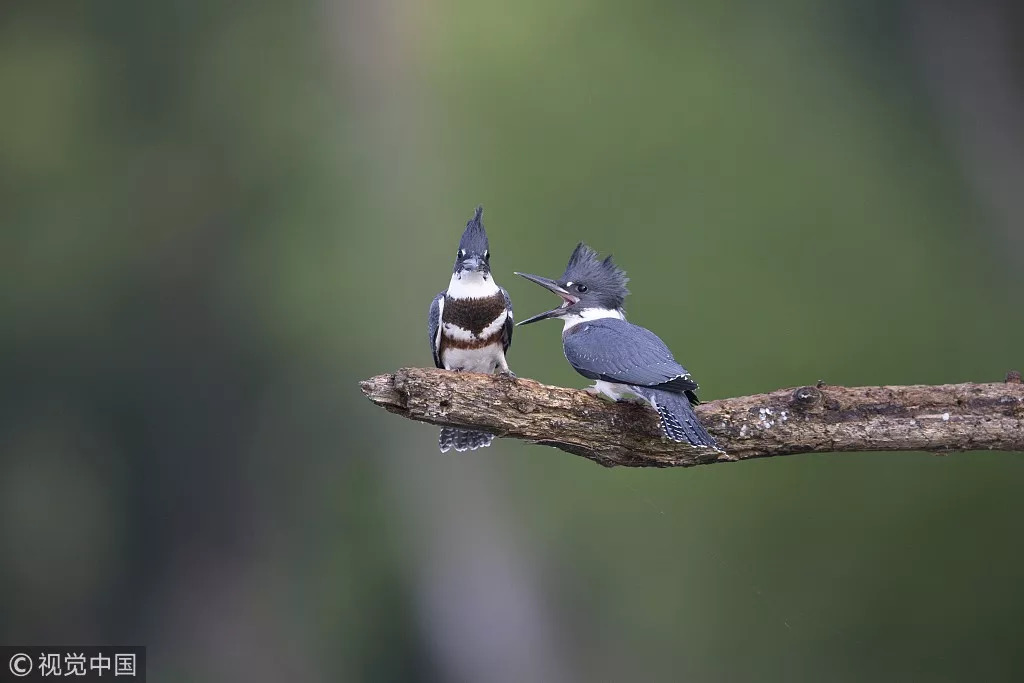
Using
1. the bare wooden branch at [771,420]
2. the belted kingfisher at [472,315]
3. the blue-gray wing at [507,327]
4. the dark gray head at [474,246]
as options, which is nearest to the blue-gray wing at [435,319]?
the belted kingfisher at [472,315]

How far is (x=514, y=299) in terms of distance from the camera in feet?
17.3

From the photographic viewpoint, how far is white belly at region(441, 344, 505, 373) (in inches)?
141

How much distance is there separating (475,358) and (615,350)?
0.66 meters

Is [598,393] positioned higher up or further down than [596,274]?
further down

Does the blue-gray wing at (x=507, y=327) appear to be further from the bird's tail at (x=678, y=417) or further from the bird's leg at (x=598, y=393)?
the bird's tail at (x=678, y=417)

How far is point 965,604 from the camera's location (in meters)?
5.32

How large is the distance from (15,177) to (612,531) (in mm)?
4097

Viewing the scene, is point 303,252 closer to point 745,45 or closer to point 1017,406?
point 745,45

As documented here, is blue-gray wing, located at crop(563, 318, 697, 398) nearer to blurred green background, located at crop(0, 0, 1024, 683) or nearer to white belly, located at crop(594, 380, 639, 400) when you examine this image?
white belly, located at crop(594, 380, 639, 400)

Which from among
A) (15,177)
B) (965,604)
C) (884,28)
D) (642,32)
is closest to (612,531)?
(965,604)

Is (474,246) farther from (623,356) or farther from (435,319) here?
(623,356)

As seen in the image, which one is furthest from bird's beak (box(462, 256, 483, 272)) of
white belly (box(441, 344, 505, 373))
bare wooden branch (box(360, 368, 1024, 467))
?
bare wooden branch (box(360, 368, 1024, 467))

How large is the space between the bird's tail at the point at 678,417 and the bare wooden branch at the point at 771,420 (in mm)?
188

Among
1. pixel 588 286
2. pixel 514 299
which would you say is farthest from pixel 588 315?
pixel 514 299
